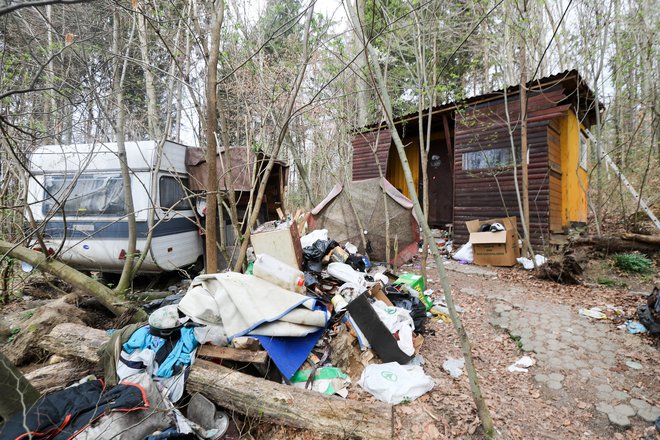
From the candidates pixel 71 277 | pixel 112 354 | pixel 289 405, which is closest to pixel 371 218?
pixel 289 405

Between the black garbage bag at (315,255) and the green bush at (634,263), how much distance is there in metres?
5.62

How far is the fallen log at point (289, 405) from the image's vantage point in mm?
2012

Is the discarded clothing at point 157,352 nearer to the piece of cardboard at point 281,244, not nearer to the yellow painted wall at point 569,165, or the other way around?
the piece of cardboard at point 281,244

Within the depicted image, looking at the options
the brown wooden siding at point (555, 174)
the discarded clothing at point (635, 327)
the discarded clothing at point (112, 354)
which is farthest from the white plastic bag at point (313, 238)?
the brown wooden siding at point (555, 174)

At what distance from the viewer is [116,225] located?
16.5ft

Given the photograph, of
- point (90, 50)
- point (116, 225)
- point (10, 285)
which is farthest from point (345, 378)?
point (90, 50)

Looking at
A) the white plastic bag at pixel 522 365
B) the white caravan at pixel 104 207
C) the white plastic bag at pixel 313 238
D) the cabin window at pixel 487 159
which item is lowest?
the white plastic bag at pixel 522 365

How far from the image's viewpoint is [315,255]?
448cm

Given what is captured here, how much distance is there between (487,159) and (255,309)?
7.07 meters

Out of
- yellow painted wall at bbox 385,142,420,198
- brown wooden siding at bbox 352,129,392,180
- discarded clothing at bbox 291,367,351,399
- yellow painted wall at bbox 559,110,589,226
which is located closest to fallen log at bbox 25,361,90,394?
discarded clothing at bbox 291,367,351,399

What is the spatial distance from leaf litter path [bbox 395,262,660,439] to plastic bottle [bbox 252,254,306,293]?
1.52 meters

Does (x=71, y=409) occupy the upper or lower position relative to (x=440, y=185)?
lower

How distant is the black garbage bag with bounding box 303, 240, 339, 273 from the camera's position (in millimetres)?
4387

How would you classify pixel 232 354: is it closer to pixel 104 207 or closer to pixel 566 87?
pixel 104 207
